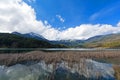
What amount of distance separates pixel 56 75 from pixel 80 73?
366 cm

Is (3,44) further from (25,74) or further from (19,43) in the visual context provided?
(25,74)

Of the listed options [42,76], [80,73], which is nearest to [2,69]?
[42,76]

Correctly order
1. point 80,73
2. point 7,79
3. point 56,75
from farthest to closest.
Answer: point 80,73 < point 56,75 < point 7,79

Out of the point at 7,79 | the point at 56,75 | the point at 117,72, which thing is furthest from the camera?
the point at 117,72

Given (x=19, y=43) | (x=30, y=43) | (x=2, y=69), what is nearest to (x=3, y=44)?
(x=19, y=43)

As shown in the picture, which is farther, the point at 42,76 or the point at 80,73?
the point at 80,73

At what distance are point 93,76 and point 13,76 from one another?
404 inches

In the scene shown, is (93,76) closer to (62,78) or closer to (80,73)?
(80,73)

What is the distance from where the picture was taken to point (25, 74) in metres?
23.1

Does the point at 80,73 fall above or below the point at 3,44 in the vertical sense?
below

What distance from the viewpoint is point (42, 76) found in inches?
875

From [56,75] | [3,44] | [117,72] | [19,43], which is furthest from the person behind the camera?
[19,43]

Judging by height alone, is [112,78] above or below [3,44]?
below

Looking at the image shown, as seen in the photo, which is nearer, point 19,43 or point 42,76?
point 42,76
